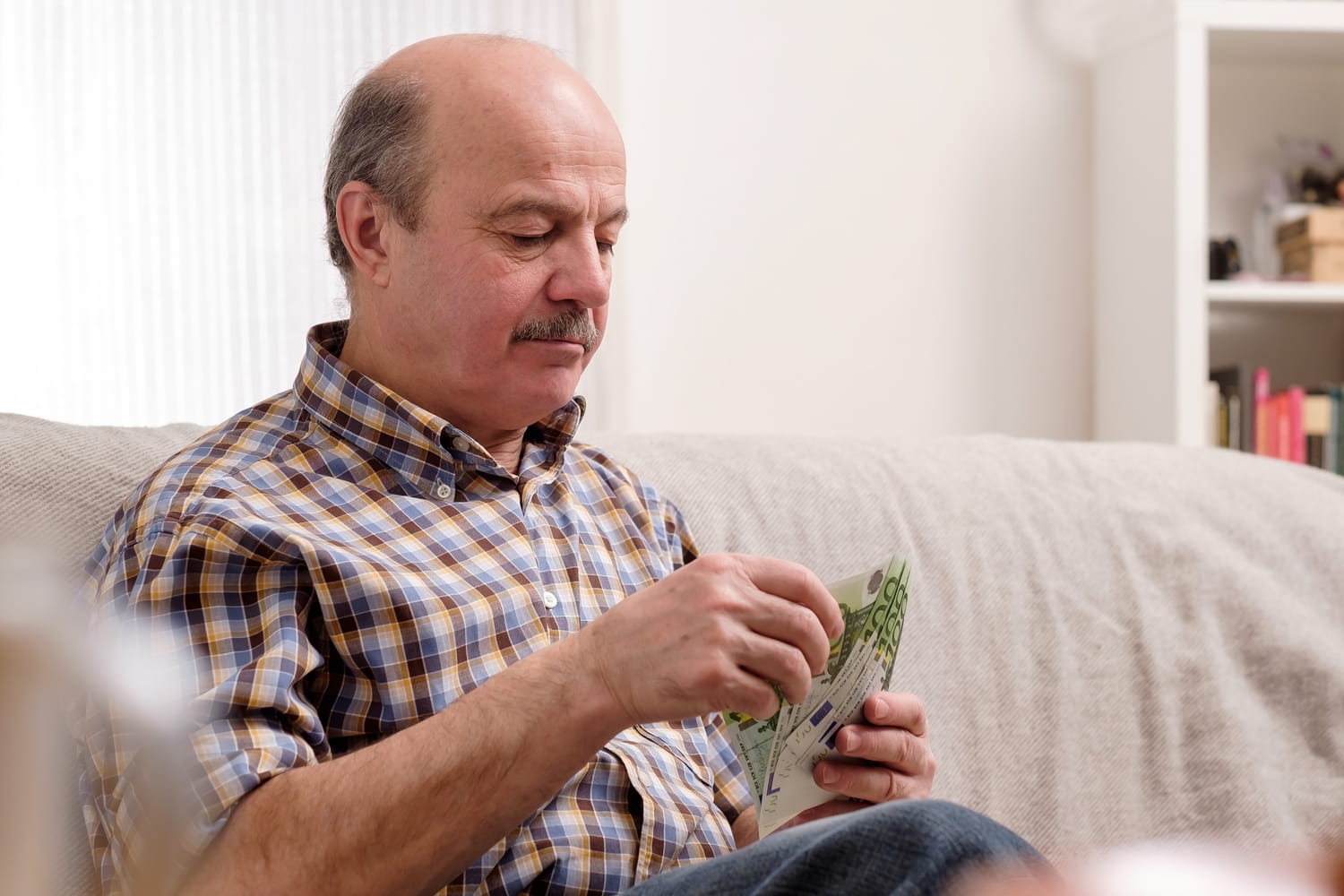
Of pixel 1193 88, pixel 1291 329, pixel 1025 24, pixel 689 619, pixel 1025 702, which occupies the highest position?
pixel 1025 24

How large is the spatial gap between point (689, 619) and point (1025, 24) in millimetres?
2299

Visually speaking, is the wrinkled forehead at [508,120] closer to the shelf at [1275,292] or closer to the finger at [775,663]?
the finger at [775,663]

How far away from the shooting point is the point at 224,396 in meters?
2.60

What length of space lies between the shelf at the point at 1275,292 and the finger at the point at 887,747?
69.0 inches

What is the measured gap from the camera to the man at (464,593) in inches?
35.2

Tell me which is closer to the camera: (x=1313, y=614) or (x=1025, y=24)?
(x=1313, y=614)

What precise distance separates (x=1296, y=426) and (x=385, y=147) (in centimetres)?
198

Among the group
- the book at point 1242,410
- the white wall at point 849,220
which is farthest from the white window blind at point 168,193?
the book at point 1242,410

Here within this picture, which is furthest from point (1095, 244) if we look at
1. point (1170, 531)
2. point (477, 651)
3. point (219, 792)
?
point (219, 792)

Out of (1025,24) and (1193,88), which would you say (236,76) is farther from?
(1193,88)

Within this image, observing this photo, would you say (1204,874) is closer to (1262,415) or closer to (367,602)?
(367,602)

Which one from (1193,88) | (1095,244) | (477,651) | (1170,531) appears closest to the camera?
(477,651)

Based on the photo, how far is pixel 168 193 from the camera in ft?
8.45

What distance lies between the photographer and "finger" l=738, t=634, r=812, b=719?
878 millimetres
